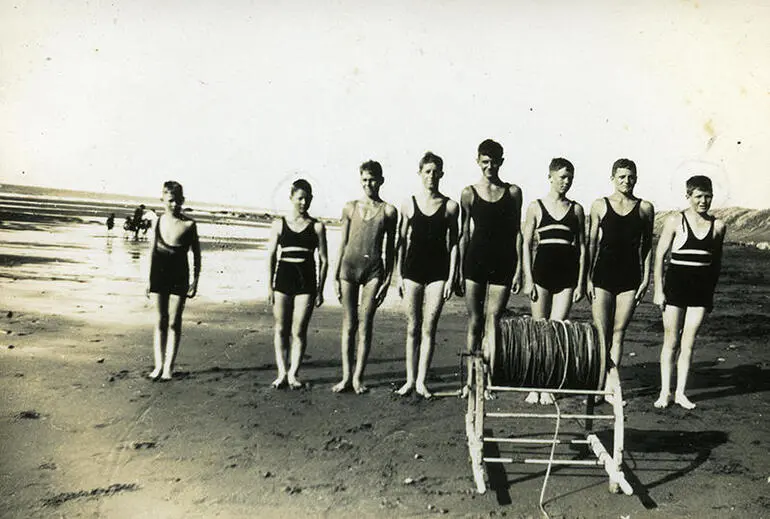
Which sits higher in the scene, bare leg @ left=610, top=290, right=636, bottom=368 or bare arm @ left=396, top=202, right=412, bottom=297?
bare arm @ left=396, top=202, right=412, bottom=297

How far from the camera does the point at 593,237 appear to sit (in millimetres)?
6434

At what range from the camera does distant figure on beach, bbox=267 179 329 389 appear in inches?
261

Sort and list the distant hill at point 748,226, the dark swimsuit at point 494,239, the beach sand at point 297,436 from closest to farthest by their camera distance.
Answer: the beach sand at point 297,436, the dark swimsuit at point 494,239, the distant hill at point 748,226

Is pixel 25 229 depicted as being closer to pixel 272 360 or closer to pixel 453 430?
pixel 272 360

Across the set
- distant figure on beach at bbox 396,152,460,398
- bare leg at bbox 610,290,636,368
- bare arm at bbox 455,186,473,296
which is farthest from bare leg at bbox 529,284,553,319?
distant figure on beach at bbox 396,152,460,398

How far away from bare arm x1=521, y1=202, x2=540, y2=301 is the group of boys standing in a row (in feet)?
0.03

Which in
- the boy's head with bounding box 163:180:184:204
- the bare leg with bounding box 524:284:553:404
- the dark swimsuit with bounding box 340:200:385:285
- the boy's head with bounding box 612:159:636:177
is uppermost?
the boy's head with bounding box 612:159:636:177

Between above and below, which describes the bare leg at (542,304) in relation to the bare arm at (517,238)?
below

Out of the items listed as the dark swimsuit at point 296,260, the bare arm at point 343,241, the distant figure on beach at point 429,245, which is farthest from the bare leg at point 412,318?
the dark swimsuit at point 296,260

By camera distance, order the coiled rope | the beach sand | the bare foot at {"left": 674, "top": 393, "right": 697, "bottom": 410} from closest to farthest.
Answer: the beach sand → the coiled rope → the bare foot at {"left": 674, "top": 393, "right": 697, "bottom": 410}

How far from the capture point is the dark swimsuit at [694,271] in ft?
20.9

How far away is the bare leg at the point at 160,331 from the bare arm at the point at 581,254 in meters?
4.56

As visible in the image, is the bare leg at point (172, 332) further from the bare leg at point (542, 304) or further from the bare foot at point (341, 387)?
the bare leg at point (542, 304)

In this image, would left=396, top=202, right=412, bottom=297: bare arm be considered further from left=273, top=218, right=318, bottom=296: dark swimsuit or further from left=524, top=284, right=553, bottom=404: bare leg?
left=524, top=284, right=553, bottom=404: bare leg
